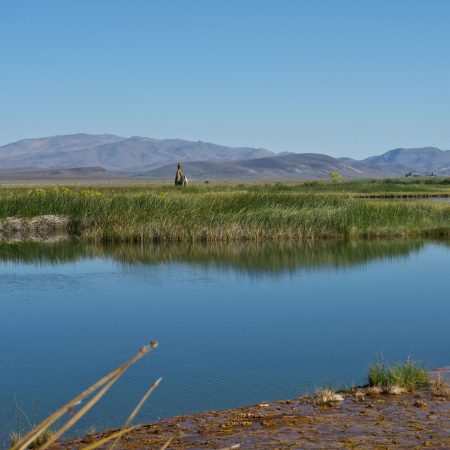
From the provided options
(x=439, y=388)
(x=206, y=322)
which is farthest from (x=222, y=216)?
(x=439, y=388)

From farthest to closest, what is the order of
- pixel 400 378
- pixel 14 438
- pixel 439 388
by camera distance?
pixel 400 378 < pixel 439 388 < pixel 14 438

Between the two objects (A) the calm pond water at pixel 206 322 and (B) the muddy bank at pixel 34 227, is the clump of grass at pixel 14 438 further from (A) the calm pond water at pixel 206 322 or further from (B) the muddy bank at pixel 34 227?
(B) the muddy bank at pixel 34 227

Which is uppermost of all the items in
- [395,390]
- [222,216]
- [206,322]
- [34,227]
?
[222,216]

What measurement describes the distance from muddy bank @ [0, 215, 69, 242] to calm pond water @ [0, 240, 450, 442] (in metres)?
6.09

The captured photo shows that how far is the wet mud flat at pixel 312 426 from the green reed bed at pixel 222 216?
21425mm

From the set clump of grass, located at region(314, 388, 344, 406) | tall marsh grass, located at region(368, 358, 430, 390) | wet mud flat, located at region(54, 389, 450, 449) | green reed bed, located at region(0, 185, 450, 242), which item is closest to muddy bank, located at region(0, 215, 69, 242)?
green reed bed, located at region(0, 185, 450, 242)

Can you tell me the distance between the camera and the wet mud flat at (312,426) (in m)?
6.36

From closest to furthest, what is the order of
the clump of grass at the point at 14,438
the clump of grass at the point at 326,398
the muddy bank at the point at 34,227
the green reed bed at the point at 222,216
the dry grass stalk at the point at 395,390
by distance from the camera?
the clump of grass at the point at 14,438
the clump of grass at the point at 326,398
the dry grass stalk at the point at 395,390
the green reed bed at the point at 222,216
the muddy bank at the point at 34,227

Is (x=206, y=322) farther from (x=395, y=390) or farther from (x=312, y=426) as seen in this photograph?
(x=312, y=426)

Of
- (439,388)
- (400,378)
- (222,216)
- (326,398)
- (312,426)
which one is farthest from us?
(222,216)

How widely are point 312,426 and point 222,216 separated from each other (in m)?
23.5

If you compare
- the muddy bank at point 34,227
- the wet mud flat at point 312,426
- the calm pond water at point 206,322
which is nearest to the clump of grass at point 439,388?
the wet mud flat at point 312,426

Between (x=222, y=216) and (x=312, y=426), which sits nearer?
(x=312, y=426)

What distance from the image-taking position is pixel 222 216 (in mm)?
30312
